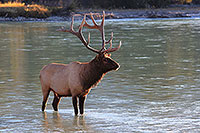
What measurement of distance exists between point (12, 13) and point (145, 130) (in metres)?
47.1

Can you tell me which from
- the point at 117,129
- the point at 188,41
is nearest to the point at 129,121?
the point at 117,129

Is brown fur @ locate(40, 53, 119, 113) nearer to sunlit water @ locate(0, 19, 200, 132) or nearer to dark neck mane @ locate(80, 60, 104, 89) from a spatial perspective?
dark neck mane @ locate(80, 60, 104, 89)

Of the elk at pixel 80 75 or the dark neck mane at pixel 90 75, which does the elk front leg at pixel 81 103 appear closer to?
the elk at pixel 80 75

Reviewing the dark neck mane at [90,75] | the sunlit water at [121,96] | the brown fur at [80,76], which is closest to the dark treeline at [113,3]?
the sunlit water at [121,96]

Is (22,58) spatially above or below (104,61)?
below

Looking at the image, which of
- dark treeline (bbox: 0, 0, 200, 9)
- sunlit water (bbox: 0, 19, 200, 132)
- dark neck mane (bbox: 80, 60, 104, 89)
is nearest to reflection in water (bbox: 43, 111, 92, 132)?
sunlit water (bbox: 0, 19, 200, 132)

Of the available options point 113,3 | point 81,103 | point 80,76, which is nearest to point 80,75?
point 80,76

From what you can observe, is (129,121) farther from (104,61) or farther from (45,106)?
(45,106)

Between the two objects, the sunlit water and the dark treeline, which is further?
the dark treeline

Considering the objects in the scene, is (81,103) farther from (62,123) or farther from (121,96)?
(121,96)

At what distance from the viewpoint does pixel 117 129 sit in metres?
8.68

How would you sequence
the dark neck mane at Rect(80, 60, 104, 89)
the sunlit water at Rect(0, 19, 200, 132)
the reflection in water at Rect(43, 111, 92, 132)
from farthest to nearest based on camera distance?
the dark neck mane at Rect(80, 60, 104, 89), the sunlit water at Rect(0, 19, 200, 132), the reflection in water at Rect(43, 111, 92, 132)

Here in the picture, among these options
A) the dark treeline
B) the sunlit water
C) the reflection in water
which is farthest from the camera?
the dark treeline

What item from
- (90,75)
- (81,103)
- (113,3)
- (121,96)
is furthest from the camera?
(113,3)
